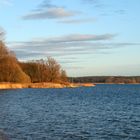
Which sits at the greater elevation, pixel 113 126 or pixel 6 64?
pixel 6 64

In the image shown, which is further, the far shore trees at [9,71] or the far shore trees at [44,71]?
the far shore trees at [44,71]

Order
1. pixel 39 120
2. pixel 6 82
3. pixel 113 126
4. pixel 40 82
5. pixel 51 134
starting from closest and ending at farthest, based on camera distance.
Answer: pixel 51 134 < pixel 113 126 < pixel 39 120 < pixel 6 82 < pixel 40 82

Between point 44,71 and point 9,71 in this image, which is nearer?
point 9,71

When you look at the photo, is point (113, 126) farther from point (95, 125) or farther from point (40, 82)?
point (40, 82)

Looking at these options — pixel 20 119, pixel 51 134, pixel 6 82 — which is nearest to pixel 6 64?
pixel 6 82

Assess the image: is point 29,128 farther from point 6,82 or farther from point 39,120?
point 6,82

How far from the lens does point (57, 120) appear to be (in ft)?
126

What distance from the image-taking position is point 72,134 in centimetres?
2972

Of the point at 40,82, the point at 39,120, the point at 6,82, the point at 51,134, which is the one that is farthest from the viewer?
the point at 40,82

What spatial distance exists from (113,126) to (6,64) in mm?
90537

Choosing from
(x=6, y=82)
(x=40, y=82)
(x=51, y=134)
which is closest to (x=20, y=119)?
(x=51, y=134)

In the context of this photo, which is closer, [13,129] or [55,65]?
[13,129]

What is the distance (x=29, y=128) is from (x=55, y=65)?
389ft

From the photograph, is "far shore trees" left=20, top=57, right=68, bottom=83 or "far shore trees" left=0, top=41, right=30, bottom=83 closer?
"far shore trees" left=0, top=41, right=30, bottom=83
